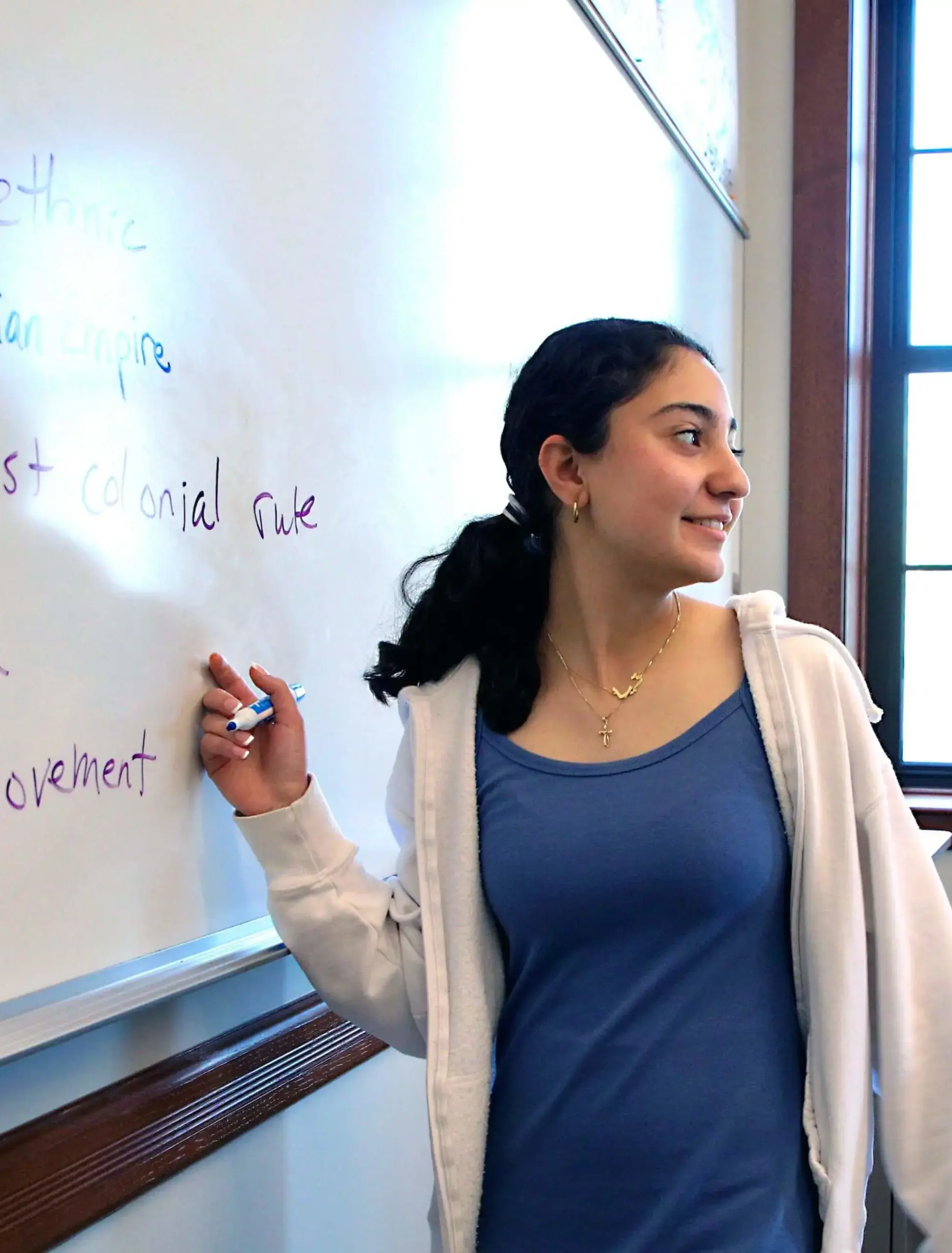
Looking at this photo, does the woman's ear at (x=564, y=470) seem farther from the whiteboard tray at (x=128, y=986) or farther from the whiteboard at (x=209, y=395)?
the whiteboard tray at (x=128, y=986)

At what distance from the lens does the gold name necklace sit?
1.05m

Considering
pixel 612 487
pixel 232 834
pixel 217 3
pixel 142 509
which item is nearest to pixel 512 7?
pixel 217 3

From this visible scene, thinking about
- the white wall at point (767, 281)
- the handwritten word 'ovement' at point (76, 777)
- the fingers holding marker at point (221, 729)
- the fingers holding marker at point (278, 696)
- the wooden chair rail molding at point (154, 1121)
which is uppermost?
the white wall at point (767, 281)

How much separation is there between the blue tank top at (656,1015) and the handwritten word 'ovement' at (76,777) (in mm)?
296

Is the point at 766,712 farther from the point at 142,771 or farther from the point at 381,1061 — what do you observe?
the point at 381,1061

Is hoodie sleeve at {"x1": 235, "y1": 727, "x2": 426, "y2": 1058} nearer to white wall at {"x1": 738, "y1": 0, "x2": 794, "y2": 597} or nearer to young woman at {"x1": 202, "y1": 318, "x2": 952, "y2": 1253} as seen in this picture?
young woman at {"x1": 202, "y1": 318, "x2": 952, "y2": 1253}

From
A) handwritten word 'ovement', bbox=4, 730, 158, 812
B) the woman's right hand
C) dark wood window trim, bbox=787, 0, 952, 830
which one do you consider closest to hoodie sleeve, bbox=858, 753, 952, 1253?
the woman's right hand

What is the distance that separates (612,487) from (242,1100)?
611 mm

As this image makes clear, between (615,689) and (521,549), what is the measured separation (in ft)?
0.61

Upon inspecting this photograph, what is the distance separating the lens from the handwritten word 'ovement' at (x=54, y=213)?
796mm

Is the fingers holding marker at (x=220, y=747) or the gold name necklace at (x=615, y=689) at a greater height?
the gold name necklace at (x=615, y=689)

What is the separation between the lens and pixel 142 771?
0.93m

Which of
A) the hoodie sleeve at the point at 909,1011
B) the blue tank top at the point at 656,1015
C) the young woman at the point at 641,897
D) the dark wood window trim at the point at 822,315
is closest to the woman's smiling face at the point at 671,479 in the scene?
the young woman at the point at 641,897

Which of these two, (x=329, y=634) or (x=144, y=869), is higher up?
(x=329, y=634)
